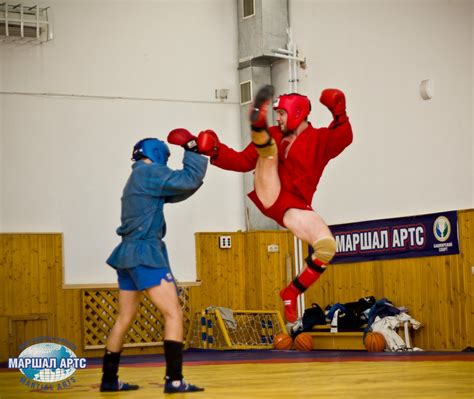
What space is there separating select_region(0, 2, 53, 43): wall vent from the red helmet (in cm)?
808

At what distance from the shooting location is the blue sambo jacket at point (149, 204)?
5648 millimetres

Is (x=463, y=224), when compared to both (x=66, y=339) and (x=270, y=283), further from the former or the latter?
(x=66, y=339)

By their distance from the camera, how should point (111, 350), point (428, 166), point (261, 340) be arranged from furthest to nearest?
point (261, 340)
point (428, 166)
point (111, 350)

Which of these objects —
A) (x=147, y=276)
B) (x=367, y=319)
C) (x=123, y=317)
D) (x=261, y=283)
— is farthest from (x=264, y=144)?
(x=261, y=283)

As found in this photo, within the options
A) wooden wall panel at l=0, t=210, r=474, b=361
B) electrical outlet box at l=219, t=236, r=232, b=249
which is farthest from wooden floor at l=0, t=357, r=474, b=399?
electrical outlet box at l=219, t=236, r=232, b=249

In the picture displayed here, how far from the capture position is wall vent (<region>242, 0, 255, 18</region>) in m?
14.2

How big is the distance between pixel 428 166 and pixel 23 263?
5.60 m

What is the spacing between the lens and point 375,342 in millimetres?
11102

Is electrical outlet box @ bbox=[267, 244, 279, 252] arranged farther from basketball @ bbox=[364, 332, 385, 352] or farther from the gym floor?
the gym floor

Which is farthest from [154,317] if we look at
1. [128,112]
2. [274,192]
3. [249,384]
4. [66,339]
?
[274,192]

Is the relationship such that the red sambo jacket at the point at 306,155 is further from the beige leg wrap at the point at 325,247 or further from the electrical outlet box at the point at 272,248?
the electrical outlet box at the point at 272,248

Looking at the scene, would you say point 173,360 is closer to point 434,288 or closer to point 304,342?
point 434,288

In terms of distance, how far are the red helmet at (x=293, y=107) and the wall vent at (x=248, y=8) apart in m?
9.13

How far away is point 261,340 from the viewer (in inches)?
531
